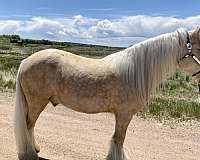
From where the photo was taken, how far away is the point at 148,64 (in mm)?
4371

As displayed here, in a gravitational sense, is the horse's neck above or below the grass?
above

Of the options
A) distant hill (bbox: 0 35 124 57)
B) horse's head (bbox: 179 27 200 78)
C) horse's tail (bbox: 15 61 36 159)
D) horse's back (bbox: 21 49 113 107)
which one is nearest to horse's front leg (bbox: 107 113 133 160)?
horse's back (bbox: 21 49 113 107)

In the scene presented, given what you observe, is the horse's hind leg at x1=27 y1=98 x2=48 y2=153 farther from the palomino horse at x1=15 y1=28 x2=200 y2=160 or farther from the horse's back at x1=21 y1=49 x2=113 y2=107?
the horse's back at x1=21 y1=49 x2=113 y2=107

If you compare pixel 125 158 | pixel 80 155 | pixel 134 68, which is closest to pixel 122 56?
pixel 134 68

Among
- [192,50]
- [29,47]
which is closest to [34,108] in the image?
[192,50]

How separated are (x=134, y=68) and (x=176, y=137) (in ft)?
10.3

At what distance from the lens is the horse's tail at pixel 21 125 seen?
471 centimetres

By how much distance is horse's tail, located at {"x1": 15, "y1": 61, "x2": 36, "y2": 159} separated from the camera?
4.71 m

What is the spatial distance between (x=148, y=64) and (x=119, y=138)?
41.2 inches

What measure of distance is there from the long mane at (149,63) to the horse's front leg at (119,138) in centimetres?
29

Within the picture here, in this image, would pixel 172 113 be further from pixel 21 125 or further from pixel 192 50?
pixel 21 125

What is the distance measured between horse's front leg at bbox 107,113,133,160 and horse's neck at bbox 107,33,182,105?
1.00 ft

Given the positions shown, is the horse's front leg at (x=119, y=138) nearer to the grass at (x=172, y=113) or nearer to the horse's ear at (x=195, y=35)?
the horse's ear at (x=195, y=35)

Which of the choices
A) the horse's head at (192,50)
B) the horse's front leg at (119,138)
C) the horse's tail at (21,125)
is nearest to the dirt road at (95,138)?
the horse's tail at (21,125)
